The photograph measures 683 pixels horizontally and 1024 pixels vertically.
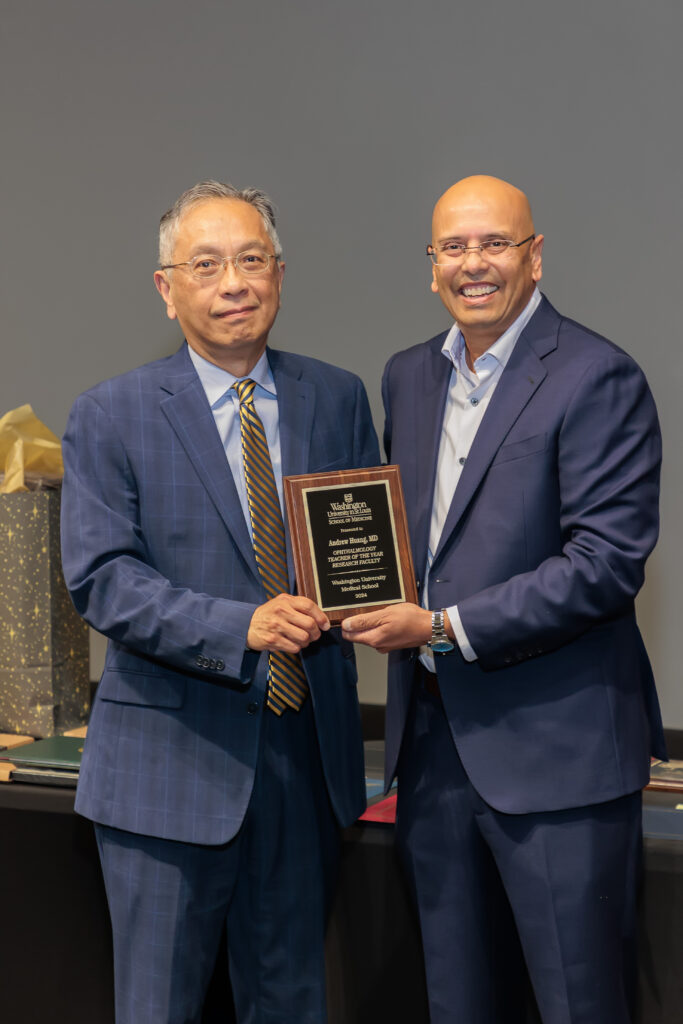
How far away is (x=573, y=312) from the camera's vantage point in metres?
3.13

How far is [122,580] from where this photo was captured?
189cm

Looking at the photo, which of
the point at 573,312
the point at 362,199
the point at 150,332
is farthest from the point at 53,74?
the point at 573,312

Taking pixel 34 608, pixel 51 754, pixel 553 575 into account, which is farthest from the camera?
pixel 34 608

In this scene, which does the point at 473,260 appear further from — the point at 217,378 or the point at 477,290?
the point at 217,378

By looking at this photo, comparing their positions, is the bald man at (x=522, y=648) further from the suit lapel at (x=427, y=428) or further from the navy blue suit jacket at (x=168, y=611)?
the navy blue suit jacket at (x=168, y=611)

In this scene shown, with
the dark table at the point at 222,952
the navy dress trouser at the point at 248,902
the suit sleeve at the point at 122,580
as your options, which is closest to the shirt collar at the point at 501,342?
the suit sleeve at the point at 122,580

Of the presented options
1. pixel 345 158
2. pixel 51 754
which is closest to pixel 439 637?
pixel 51 754

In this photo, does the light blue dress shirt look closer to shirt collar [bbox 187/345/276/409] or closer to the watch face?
shirt collar [bbox 187/345/276/409]

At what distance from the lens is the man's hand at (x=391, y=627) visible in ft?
5.93

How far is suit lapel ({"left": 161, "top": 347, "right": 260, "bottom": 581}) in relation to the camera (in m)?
1.93

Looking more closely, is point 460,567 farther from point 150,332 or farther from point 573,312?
point 150,332

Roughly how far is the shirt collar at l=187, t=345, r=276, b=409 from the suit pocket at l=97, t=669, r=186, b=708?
1.59ft

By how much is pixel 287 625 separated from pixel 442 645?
0.82 ft

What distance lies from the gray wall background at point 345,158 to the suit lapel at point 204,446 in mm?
1454
